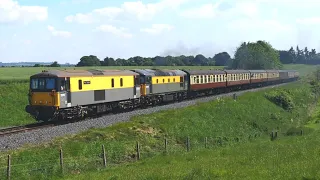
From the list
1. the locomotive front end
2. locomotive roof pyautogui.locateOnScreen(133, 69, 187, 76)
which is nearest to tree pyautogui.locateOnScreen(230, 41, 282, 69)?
locomotive roof pyautogui.locateOnScreen(133, 69, 187, 76)

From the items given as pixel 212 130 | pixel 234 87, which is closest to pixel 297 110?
pixel 234 87

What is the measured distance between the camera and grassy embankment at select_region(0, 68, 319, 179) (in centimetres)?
1803

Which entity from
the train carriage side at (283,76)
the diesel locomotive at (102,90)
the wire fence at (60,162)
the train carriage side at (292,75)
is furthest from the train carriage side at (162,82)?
the train carriage side at (292,75)

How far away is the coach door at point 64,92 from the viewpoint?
1182 inches

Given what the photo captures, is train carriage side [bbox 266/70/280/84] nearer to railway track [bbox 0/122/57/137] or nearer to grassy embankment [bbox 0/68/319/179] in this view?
grassy embankment [bbox 0/68/319/179]

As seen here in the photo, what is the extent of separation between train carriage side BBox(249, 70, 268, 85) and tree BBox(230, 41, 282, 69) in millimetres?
38211

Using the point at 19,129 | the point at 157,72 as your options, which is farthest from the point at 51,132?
the point at 157,72

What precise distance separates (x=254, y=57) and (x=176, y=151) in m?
108

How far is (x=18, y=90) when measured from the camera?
49.3 meters

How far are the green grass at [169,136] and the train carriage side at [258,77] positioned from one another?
25.8 metres

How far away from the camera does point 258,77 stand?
8544 centimetres

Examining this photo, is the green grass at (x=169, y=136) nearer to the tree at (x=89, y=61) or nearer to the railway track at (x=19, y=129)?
the railway track at (x=19, y=129)

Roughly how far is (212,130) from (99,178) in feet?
67.6

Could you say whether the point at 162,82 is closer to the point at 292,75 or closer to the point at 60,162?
the point at 60,162
